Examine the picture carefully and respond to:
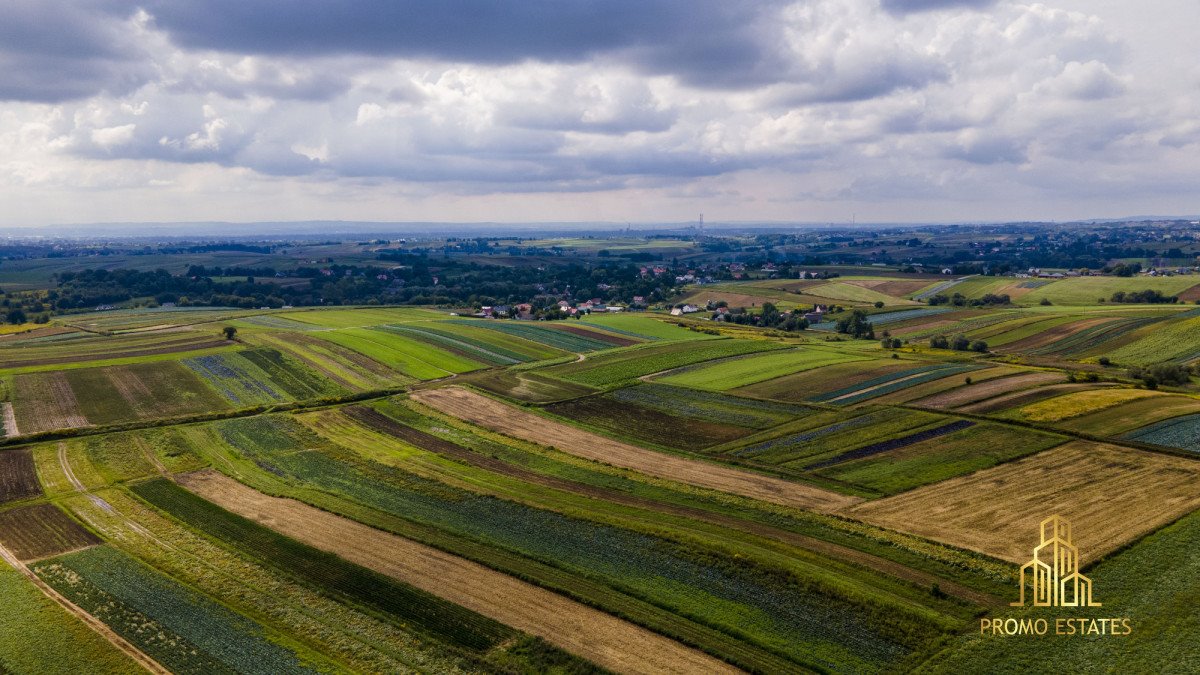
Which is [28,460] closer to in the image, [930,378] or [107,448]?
[107,448]

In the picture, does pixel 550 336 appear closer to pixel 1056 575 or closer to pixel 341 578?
pixel 341 578

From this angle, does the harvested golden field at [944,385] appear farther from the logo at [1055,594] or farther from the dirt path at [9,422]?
the dirt path at [9,422]

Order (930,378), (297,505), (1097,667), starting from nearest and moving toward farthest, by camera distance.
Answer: (1097,667) < (297,505) < (930,378)

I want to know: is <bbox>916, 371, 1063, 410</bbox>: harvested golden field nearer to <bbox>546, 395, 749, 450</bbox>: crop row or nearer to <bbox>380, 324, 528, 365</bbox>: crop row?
<bbox>546, 395, 749, 450</bbox>: crop row

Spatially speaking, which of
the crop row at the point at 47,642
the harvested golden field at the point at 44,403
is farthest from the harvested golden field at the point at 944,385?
the harvested golden field at the point at 44,403

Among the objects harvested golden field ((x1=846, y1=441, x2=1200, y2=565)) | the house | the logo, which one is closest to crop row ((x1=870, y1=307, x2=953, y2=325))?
the house

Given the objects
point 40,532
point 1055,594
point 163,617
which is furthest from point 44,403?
point 1055,594

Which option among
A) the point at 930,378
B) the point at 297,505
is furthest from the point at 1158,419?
the point at 297,505
